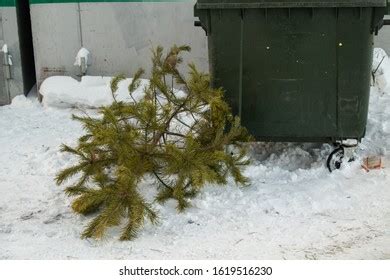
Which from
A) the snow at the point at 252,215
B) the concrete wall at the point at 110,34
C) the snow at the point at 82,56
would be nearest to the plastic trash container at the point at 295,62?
the snow at the point at 252,215

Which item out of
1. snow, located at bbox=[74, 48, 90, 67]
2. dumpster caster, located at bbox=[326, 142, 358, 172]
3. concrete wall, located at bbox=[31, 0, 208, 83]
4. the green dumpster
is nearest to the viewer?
the green dumpster

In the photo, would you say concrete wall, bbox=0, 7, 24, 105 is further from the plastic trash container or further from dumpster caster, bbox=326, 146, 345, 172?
dumpster caster, bbox=326, 146, 345, 172

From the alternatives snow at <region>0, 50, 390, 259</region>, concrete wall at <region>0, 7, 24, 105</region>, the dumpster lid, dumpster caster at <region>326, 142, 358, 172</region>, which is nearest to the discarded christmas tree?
snow at <region>0, 50, 390, 259</region>

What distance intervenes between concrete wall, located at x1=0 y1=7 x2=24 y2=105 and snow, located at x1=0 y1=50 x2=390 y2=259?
1605mm

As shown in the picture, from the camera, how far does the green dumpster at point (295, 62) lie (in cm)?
389

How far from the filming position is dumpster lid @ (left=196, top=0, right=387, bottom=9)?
3.79 m

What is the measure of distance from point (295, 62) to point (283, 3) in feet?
1.37

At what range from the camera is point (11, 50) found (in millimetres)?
6344

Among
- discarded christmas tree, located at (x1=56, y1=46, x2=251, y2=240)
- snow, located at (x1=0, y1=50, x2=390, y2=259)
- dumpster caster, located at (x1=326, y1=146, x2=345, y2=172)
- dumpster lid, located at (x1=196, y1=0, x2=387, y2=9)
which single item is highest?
dumpster lid, located at (x1=196, y1=0, x2=387, y2=9)

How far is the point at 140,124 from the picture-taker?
3832 millimetres

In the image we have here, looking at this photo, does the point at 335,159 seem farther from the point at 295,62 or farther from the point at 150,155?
the point at 150,155

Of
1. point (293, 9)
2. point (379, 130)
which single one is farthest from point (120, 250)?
point (379, 130)

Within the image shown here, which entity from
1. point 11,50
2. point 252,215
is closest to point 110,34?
point 11,50
